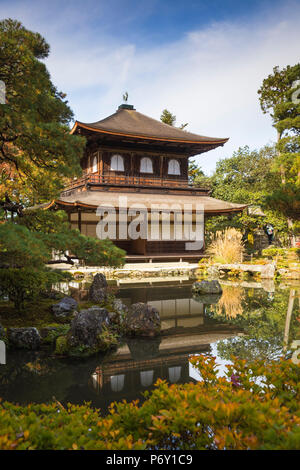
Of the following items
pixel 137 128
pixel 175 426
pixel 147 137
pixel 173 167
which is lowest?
pixel 175 426

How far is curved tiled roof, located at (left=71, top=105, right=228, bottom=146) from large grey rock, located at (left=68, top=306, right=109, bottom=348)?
11880mm

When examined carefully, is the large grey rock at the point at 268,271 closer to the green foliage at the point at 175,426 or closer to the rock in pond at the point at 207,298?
the rock in pond at the point at 207,298

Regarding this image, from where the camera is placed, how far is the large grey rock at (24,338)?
5.10 metres

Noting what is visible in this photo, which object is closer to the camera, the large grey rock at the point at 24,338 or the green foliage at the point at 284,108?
the large grey rock at the point at 24,338

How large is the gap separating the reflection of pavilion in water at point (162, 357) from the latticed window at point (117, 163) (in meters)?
11.4

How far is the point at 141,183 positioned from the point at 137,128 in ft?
10.2

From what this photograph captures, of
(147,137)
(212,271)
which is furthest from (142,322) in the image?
(147,137)

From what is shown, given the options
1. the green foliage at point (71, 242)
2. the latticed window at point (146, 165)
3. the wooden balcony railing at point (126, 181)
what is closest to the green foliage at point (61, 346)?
the green foliage at point (71, 242)

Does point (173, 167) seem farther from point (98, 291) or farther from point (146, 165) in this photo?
point (98, 291)

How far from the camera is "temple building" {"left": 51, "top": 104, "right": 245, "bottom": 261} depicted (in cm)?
1642

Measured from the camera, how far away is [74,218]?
1777 cm

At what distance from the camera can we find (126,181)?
1755 centimetres
